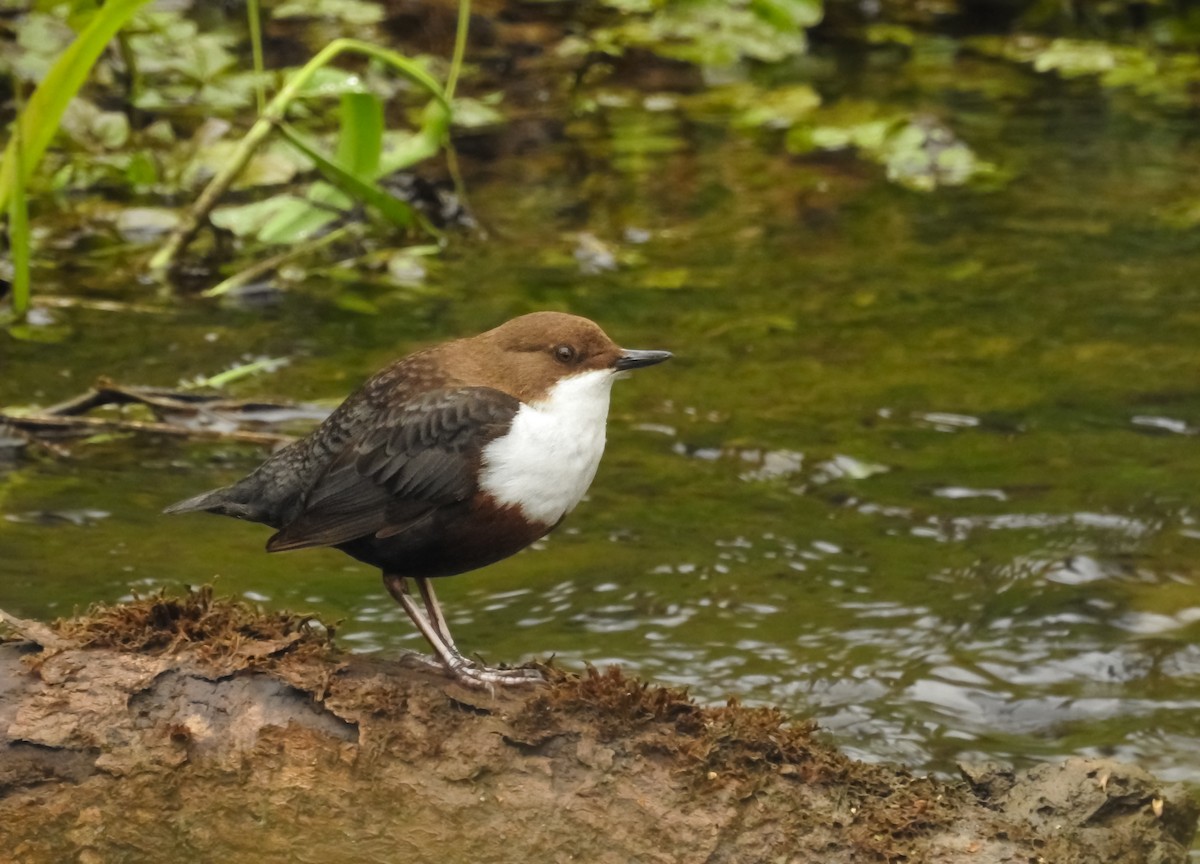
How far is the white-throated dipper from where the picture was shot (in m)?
3.08

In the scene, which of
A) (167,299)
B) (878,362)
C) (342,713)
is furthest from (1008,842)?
(167,299)

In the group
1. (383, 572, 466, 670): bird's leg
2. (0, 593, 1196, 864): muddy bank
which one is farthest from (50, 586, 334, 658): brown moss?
(383, 572, 466, 670): bird's leg

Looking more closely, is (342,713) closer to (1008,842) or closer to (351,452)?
(351,452)

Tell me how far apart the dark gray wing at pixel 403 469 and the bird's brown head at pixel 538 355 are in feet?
0.26

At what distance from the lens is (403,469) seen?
313cm

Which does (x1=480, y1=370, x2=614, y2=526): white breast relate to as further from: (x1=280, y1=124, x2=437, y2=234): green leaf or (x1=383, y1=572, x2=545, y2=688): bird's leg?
(x1=280, y1=124, x2=437, y2=234): green leaf

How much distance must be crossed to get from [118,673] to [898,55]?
849 centimetres

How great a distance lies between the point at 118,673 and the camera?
2844 millimetres

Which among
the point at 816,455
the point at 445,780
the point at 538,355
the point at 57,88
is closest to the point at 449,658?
the point at 445,780

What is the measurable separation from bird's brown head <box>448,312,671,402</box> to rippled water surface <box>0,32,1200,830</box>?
3.57 ft

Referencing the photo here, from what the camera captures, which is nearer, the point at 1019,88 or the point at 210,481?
the point at 210,481

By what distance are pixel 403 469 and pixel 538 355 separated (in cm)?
38

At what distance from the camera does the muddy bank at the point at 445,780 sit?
2.70 meters

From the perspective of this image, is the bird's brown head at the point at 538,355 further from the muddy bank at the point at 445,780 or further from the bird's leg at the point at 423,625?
the muddy bank at the point at 445,780
